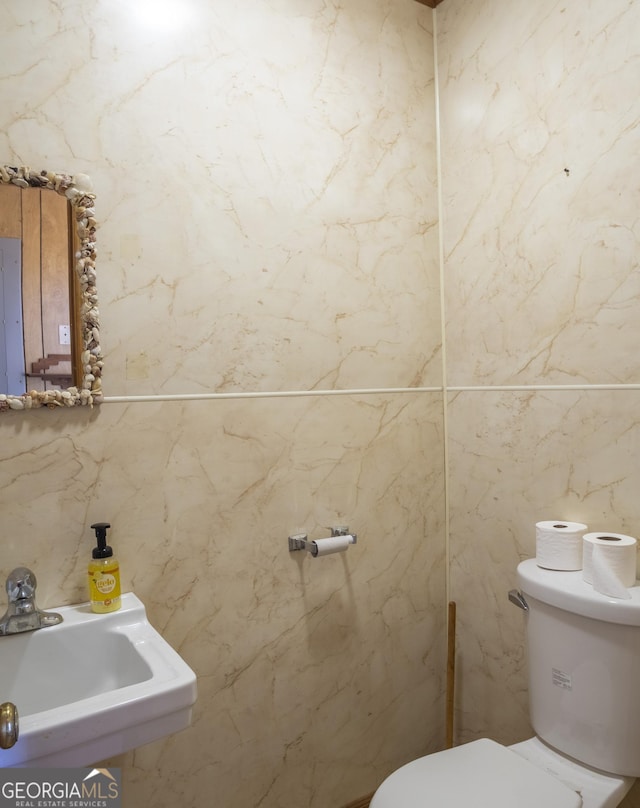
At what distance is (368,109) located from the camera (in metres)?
1.59

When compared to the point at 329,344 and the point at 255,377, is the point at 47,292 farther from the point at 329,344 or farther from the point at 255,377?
the point at 329,344

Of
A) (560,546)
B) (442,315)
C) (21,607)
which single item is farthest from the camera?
(442,315)

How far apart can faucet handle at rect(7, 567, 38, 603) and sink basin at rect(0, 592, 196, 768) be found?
0.23ft

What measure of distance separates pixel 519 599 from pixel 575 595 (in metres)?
0.21

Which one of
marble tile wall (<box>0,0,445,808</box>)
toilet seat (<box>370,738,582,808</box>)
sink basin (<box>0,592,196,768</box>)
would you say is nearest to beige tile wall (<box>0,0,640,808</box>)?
marble tile wall (<box>0,0,445,808</box>)

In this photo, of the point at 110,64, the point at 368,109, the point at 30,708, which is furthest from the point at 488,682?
the point at 110,64

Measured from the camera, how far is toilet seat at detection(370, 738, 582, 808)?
108 cm

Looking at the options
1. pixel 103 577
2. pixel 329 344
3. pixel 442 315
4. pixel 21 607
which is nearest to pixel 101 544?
pixel 103 577

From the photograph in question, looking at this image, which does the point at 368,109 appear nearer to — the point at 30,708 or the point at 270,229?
the point at 270,229

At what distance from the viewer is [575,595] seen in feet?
3.94

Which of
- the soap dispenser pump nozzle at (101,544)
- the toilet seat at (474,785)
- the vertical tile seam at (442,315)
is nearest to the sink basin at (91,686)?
the soap dispenser pump nozzle at (101,544)

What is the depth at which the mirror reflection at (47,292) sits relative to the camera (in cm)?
111

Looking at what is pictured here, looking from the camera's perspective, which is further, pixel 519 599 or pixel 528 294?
pixel 528 294

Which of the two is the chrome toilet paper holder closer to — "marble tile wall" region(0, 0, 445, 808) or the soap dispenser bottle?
"marble tile wall" region(0, 0, 445, 808)
